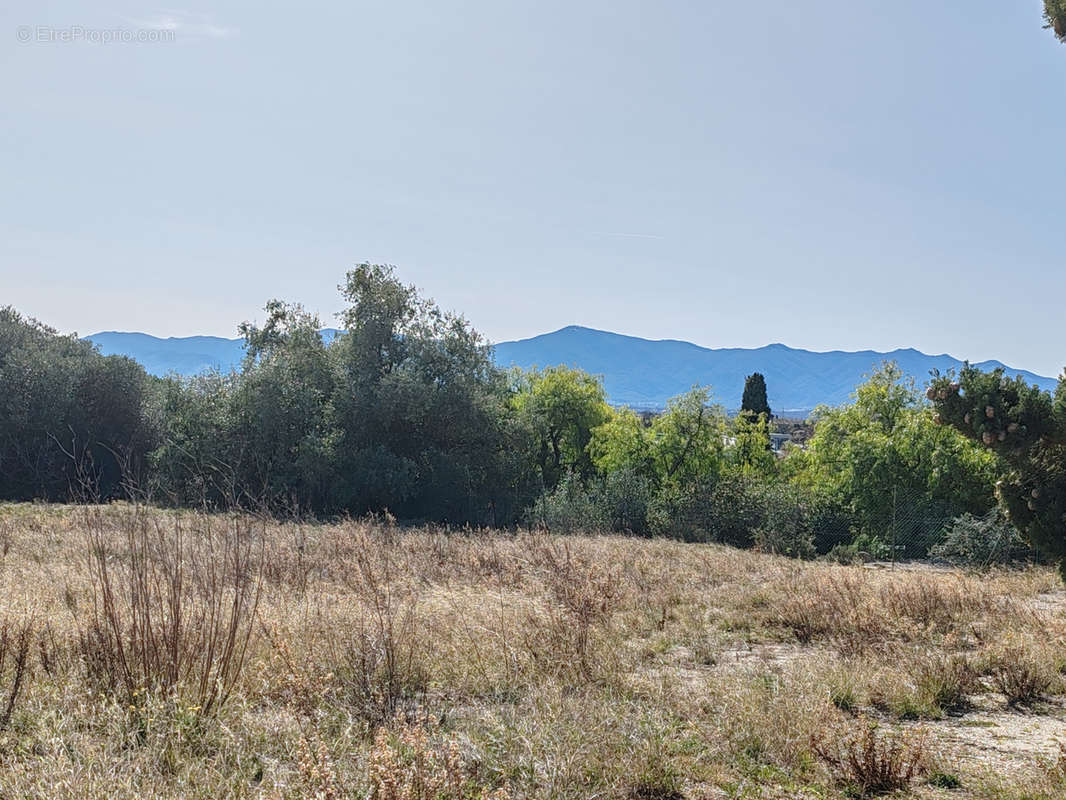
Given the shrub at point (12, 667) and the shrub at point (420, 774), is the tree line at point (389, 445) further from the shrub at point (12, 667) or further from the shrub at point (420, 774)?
the shrub at point (420, 774)

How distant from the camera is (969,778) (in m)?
3.90

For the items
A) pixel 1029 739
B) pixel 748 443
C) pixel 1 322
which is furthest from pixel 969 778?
pixel 1 322

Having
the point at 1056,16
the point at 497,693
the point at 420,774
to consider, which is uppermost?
the point at 1056,16

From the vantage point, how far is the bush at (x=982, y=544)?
17.2 m

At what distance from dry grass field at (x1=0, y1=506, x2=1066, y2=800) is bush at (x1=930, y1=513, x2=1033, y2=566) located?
10559 millimetres

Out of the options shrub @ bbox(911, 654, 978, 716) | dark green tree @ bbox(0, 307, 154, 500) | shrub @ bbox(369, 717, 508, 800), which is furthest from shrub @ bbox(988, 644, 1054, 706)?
dark green tree @ bbox(0, 307, 154, 500)

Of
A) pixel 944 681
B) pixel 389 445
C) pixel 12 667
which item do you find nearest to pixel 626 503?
pixel 389 445

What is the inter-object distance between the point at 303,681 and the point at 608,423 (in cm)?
3004

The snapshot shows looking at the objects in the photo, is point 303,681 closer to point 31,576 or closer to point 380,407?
point 31,576

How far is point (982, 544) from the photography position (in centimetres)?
→ 1756

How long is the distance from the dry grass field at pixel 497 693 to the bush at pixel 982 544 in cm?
1056

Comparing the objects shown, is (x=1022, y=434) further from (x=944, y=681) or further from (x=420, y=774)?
(x=420, y=774)

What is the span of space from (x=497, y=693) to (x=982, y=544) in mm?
16894

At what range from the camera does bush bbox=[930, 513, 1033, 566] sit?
17.2 m
